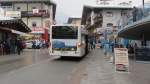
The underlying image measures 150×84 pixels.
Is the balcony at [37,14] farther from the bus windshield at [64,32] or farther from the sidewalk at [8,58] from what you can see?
the bus windshield at [64,32]

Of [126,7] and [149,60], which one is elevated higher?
[126,7]

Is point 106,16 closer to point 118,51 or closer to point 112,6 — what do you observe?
point 112,6

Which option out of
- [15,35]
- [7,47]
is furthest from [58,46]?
[15,35]

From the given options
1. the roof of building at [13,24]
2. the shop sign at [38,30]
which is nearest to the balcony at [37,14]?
the shop sign at [38,30]

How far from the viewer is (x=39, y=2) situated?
298 ft

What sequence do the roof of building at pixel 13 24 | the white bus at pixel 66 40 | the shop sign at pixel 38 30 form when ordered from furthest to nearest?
1. the shop sign at pixel 38 30
2. the roof of building at pixel 13 24
3. the white bus at pixel 66 40

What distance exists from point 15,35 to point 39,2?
3553 cm

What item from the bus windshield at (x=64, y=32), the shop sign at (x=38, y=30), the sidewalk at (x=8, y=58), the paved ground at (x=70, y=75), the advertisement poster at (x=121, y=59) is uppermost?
the shop sign at (x=38, y=30)

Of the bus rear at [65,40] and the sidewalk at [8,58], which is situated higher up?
the bus rear at [65,40]

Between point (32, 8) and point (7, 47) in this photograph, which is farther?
point (32, 8)

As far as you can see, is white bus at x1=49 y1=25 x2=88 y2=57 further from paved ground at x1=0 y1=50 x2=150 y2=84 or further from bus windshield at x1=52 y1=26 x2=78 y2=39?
paved ground at x1=0 y1=50 x2=150 y2=84

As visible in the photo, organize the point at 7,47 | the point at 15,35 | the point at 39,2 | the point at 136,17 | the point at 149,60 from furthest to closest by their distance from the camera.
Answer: the point at 39,2 → the point at 15,35 → the point at 7,47 → the point at 136,17 → the point at 149,60

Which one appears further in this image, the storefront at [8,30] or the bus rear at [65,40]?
the storefront at [8,30]

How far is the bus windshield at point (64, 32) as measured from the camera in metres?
31.6
